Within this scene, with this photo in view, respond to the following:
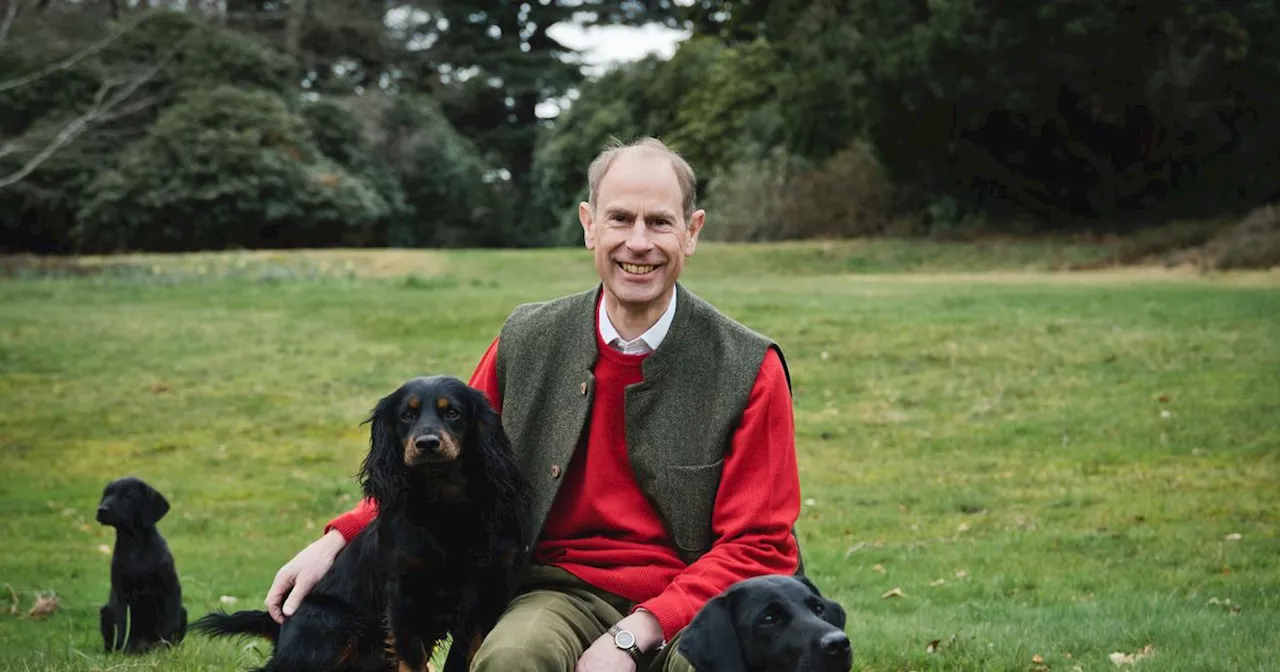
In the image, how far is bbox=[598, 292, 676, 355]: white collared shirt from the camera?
3900 millimetres

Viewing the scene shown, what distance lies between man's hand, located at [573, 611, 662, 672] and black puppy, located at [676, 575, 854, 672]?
0.17 metres

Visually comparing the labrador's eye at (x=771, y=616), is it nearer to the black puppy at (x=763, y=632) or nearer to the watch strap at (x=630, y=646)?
the black puppy at (x=763, y=632)

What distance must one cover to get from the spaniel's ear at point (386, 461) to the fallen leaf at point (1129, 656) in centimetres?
293

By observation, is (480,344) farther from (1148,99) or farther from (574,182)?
(574,182)

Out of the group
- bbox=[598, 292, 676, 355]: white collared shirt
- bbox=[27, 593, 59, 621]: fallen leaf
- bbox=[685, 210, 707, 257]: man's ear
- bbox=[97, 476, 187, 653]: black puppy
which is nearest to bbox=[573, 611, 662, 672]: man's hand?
bbox=[598, 292, 676, 355]: white collared shirt

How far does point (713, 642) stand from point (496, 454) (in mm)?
912

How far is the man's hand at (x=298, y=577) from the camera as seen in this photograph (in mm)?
3980

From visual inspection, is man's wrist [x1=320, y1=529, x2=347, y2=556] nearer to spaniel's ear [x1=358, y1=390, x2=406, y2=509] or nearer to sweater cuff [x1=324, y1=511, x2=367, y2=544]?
sweater cuff [x1=324, y1=511, x2=367, y2=544]

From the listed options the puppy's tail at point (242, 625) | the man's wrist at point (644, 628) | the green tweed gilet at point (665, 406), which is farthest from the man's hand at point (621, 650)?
the puppy's tail at point (242, 625)

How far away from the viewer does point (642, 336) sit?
A: 390 centimetres

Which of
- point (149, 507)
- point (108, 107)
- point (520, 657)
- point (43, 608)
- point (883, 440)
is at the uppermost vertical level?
point (108, 107)

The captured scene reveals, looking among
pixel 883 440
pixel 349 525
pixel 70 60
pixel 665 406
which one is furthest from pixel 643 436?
pixel 70 60

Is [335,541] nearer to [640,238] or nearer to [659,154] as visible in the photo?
[640,238]

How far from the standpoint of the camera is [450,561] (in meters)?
3.91
